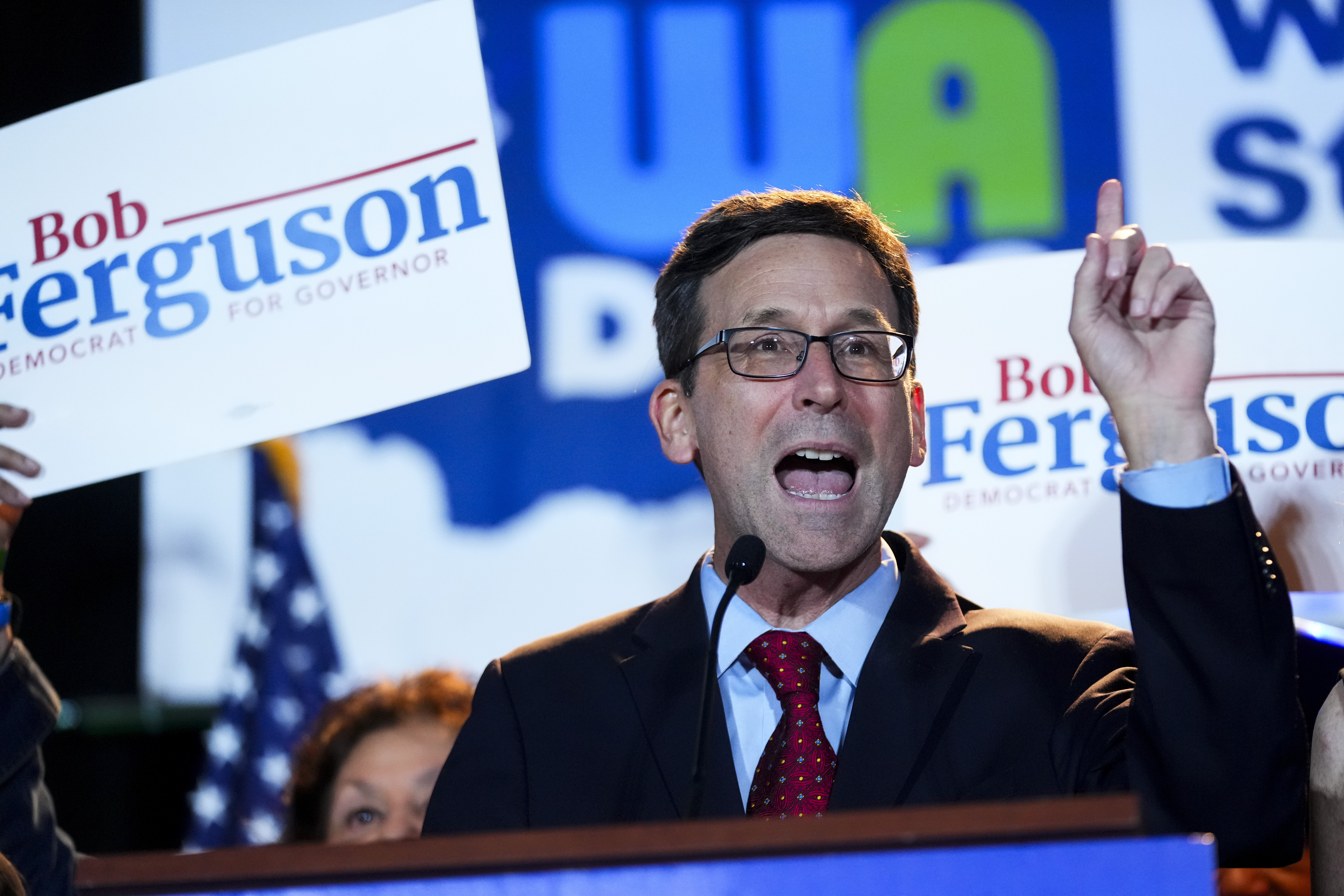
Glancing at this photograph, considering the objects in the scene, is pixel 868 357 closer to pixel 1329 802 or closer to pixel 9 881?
pixel 1329 802

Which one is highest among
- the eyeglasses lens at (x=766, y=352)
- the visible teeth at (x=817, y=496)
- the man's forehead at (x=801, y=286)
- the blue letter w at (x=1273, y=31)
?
the blue letter w at (x=1273, y=31)

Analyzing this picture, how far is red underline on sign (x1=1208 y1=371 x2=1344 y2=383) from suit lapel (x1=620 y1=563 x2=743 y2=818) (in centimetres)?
142

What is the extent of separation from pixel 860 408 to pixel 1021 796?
1.69 feet

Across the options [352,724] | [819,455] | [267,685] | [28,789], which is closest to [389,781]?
[352,724]

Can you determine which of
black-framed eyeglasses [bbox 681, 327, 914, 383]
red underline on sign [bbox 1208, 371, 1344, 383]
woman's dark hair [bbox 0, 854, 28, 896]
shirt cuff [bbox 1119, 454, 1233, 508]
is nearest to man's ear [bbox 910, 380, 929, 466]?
black-framed eyeglasses [bbox 681, 327, 914, 383]

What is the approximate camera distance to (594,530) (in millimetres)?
2721

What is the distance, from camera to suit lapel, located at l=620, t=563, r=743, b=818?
1493 mm

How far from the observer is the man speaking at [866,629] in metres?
1.26

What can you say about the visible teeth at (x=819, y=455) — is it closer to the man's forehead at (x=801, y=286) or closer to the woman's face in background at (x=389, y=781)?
the man's forehead at (x=801, y=286)

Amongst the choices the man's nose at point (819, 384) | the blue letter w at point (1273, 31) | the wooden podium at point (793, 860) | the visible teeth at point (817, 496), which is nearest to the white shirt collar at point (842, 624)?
the visible teeth at point (817, 496)

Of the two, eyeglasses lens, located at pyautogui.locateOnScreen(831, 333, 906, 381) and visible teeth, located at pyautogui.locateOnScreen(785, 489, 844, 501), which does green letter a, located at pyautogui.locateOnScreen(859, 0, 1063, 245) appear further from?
visible teeth, located at pyautogui.locateOnScreen(785, 489, 844, 501)

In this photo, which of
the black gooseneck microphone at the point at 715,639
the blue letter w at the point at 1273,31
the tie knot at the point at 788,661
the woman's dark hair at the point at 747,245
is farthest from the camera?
the blue letter w at the point at 1273,31

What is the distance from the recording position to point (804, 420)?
165 centimetres

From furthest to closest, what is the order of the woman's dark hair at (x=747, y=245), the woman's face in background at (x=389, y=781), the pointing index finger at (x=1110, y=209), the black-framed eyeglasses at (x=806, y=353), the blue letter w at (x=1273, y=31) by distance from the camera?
the blue letter w at (x=1273, y=31) < the woman's face in background at (x=389, y=781) < the woman's dark hair at (x=747, y=245) < the black-framed eyeglasses at (x=806, y=353) < the pointing index finger at (x=1110, y=209)
